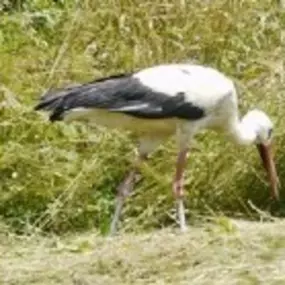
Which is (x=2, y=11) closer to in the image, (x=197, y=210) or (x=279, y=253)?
(x=197, y=210)

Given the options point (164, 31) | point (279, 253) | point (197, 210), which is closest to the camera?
point (279, 253)

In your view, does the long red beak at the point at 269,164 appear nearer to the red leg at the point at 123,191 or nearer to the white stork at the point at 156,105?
the white stork at the point at 156,105

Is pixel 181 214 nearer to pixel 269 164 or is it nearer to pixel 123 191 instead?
pixel 123 191

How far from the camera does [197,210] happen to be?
710 cm

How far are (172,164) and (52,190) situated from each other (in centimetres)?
59

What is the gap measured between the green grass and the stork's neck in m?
0.27

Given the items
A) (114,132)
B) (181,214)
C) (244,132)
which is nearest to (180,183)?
(181,214)

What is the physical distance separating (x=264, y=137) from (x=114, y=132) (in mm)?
890

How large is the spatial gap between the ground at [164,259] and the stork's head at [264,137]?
2.28 ft

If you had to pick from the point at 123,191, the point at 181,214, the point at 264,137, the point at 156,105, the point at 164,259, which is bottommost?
the point at 164,259

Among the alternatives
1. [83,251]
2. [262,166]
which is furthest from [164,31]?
[83,251]

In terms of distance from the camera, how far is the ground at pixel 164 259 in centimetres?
549

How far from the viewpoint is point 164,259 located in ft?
18.8

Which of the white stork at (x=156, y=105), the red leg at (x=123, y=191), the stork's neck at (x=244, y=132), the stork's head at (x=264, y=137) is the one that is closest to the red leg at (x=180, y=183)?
the white stork at (x=156, y=105)
